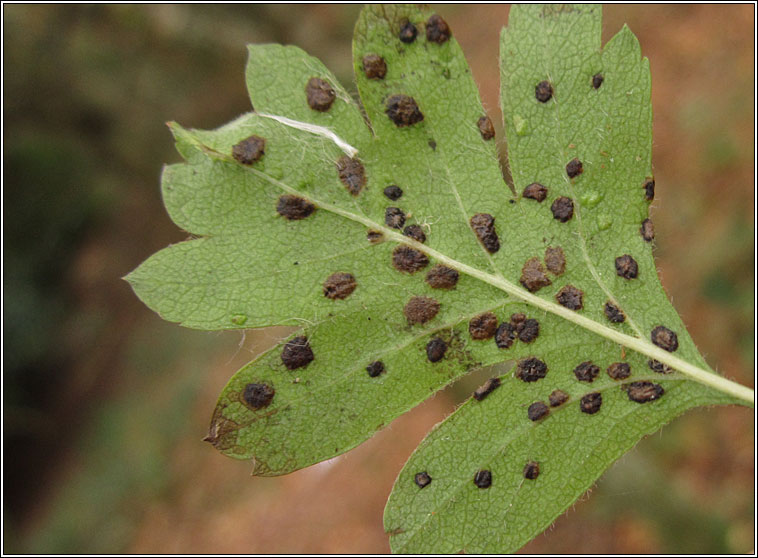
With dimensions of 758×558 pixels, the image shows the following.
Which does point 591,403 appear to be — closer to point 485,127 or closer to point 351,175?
point 485,127

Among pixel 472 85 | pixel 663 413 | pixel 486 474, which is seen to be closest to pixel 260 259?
pixel 472 85

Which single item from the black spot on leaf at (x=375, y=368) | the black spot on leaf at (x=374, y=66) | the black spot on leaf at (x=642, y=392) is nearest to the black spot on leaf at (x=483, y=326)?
the black spot on leaf at (x=375, y=368)

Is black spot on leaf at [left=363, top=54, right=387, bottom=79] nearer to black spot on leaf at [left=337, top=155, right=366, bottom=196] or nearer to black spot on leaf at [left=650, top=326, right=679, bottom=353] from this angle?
black spot on leaf at [left=337, top=155, right=366, bottom=196]

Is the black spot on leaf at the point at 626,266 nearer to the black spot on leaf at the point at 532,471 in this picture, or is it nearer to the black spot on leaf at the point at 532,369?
A: the black spot on leaf at the point at 532,369

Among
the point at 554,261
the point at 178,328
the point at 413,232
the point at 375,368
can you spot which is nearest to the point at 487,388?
the point at 375,368

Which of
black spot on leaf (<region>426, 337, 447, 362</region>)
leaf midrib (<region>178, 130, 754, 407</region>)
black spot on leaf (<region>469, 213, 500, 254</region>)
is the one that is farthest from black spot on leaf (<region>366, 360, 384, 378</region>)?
black spot on leaf (<region>469, 213, 500, 254</region>)
